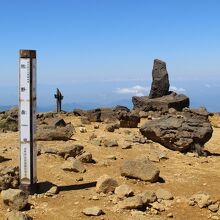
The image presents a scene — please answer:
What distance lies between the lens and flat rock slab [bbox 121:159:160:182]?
1102cm

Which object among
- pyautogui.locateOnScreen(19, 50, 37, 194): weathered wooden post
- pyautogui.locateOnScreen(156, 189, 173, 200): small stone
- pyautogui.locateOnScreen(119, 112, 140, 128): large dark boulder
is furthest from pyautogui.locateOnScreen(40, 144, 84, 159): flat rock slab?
pyautogui.locateOnScreen(119, 112, 140, 128): large dark boulder

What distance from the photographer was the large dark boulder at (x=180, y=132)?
15625mm

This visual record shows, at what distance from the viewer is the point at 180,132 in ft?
51.7

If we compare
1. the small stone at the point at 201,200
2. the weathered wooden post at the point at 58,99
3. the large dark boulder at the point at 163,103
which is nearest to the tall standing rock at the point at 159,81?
the large dark boulder at the point at 163,103

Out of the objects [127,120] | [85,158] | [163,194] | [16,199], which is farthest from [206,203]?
[127,120]

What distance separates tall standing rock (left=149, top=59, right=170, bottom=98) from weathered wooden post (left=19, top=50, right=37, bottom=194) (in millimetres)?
29691

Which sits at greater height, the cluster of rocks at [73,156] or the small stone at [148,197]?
the cluster of rocks at [73,156]

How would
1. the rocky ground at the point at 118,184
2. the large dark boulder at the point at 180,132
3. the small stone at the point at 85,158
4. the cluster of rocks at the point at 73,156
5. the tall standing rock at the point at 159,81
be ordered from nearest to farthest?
the rocky ground at the point at 118,184 → the cluster of rocks at the point at 73,156 → the small stone at the point at 85,158 → the large dark boulder at the point at 180,132 → the tall standing rock at the point at 159,81

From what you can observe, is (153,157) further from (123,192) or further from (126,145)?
(123,192)

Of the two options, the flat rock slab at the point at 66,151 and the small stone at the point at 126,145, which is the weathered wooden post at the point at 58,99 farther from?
the flat rock slab at the point at 66,151

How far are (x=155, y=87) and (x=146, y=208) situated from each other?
30.5 m

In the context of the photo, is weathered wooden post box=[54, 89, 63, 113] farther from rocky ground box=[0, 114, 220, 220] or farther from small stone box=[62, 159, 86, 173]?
small stone box=[62, 159, 86, 173]

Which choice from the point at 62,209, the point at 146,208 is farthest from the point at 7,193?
the point at 146,208

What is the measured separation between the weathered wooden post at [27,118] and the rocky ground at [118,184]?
0.43 m
